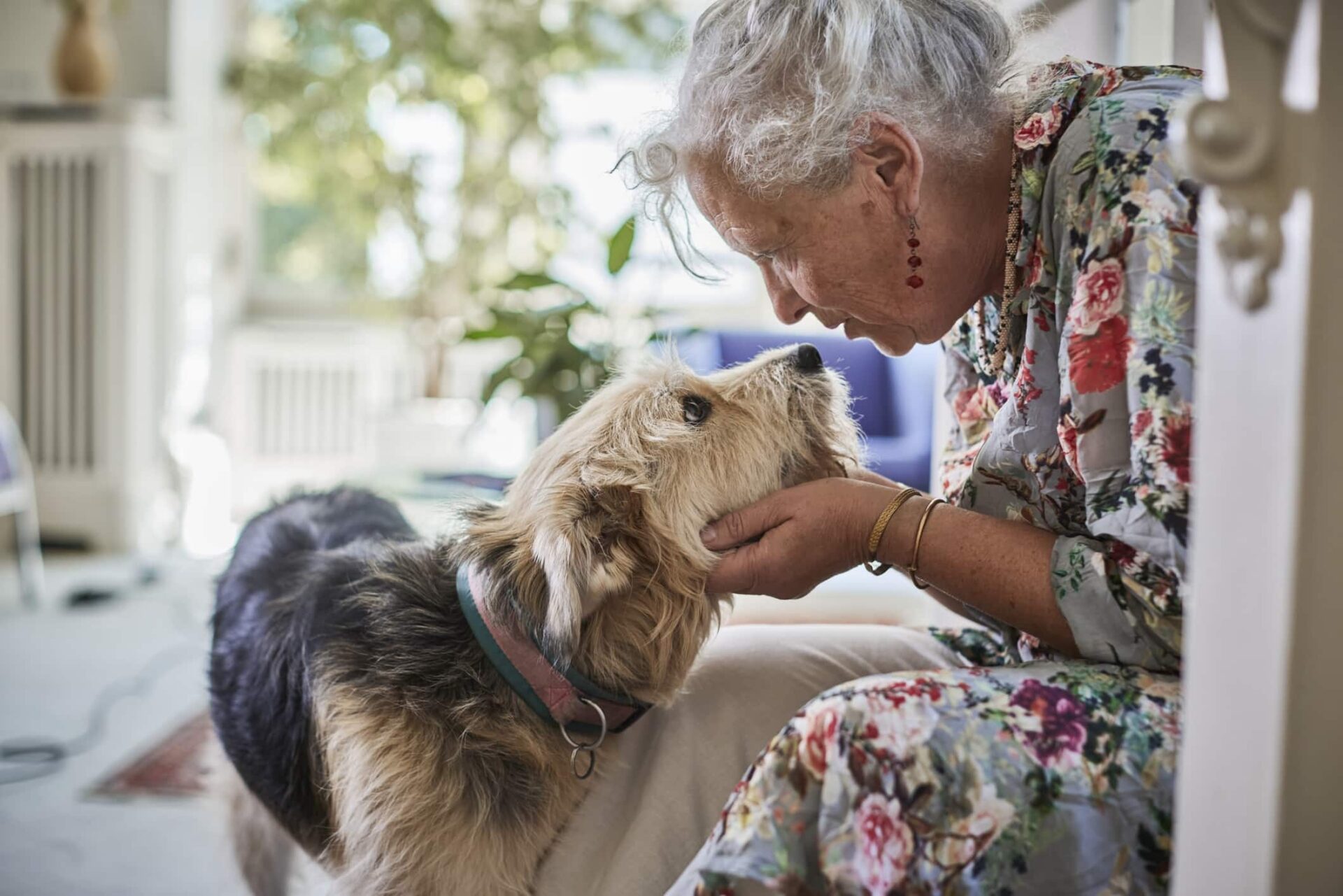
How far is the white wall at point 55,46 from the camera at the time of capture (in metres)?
5.37

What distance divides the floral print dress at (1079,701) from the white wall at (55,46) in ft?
18.2

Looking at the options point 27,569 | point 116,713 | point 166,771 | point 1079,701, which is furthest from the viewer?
point 27,569

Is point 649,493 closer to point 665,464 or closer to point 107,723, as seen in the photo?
point 665,464

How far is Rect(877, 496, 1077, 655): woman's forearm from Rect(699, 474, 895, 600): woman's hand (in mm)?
39

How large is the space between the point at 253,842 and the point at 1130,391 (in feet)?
4.91

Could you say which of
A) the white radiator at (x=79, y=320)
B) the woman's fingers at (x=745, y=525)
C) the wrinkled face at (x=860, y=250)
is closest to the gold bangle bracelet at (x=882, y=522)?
the woman's fingers at (x=745, y=525)

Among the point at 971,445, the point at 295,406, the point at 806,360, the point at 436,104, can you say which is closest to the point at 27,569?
the point at 295,406

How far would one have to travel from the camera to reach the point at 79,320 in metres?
5.18

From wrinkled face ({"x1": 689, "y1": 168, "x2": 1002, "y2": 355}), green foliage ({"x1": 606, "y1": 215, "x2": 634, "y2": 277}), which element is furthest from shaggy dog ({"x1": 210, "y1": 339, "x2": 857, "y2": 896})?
green foliage ({"x1": 606, "y1": 215, "x2": 634, "y2": 277})

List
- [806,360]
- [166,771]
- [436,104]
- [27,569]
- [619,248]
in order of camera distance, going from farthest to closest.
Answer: [436,104] < [27,569] < [619,248] < [166,771] < [806,360]

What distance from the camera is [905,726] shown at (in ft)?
2.95

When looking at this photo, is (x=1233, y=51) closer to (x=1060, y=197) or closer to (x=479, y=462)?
(x=1060, y=197)

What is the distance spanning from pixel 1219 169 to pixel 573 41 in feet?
18.6

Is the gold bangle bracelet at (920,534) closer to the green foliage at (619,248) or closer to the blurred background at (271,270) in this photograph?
the green foliage at (619,248)
